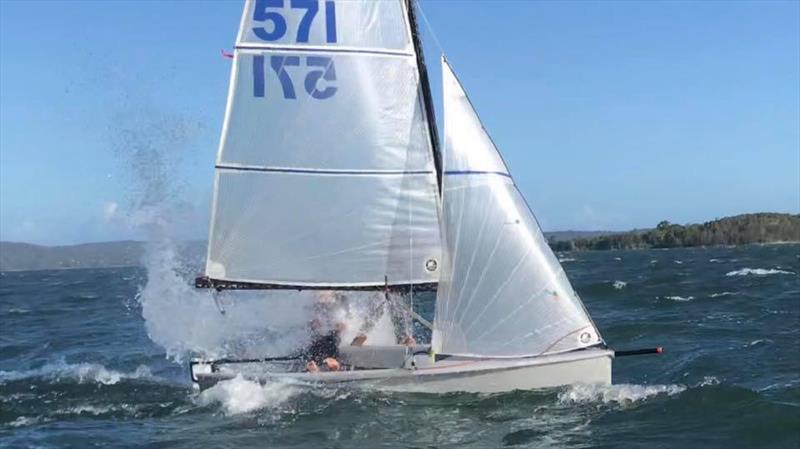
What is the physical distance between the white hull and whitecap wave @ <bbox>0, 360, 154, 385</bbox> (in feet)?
15.1

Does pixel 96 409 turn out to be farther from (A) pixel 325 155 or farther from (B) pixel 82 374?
(A) pixel 325 155

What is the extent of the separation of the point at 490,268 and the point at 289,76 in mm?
3945

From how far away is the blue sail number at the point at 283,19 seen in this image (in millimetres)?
12750

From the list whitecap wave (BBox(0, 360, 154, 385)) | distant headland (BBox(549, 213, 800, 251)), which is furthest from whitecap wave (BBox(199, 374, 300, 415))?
distant headland (BBox(549, 213, 800, 251))

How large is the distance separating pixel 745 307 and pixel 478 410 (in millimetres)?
16843

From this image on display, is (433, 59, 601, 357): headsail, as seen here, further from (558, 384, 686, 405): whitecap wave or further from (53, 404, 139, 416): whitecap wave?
(53, 404, 139, 416): whitecap wave

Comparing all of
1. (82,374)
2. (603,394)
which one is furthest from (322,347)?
(82,374)

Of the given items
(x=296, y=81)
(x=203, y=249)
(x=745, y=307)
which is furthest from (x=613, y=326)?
(x=296, y=81)

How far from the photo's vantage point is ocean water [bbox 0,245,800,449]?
37.1ft

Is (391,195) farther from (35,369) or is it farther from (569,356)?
(35,369)

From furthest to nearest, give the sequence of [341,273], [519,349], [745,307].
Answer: [745,307], [341,273], [519,349]

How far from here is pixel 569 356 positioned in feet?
40.6

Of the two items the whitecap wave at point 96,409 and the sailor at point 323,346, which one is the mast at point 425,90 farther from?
the whitecap wave at point 96,409

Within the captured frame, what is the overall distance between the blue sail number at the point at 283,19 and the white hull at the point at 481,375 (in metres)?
4.81
